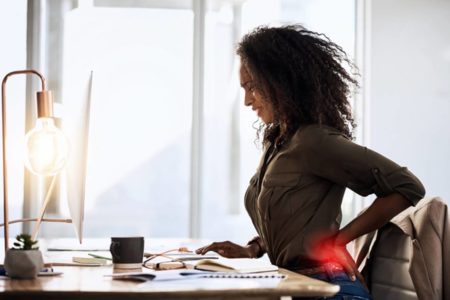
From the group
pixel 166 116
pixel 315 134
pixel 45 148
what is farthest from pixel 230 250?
pixel 166 116

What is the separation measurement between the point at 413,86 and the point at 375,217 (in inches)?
128

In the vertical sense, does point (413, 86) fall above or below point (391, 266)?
above

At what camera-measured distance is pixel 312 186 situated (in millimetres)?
2199

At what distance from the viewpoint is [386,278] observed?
2.18m

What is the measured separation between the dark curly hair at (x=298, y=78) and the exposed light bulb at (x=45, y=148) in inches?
28.3

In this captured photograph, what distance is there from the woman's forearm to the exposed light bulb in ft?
2.60

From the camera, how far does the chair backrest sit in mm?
2127

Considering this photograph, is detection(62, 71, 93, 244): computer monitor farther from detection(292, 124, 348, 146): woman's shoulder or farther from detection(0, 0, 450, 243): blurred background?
detection(0, 0, 450, 243): blurred background

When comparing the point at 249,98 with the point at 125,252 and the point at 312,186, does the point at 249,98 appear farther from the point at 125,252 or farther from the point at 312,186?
the point at 125,252

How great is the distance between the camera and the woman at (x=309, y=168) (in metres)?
2.09

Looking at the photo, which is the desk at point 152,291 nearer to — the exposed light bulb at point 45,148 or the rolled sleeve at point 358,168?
the exposed light bulb at point 45,148

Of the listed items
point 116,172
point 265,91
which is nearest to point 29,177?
point 116,172

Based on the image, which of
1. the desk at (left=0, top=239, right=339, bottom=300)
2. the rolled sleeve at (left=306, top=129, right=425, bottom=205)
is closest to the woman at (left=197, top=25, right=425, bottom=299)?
the rolled sleeve at (left=306, top=129, right=425, bottom=205)

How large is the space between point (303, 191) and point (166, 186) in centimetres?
296
